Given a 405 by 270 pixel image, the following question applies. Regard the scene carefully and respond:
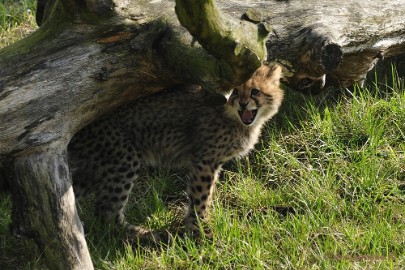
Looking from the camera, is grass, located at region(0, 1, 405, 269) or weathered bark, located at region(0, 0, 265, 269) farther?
grass, located at region(0, 1, 405, 269)

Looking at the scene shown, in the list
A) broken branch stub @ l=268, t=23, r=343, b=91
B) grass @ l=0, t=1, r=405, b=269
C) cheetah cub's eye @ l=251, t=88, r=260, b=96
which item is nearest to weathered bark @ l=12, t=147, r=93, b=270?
grass @ l=0, t=1, r=405, b=269

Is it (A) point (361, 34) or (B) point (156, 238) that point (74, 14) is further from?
(A) point (361, 34)

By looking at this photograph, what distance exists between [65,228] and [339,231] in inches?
67.1

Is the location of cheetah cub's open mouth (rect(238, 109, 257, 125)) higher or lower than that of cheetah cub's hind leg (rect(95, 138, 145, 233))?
higher

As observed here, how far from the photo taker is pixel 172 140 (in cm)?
511

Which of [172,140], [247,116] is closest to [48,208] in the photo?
[172,140]

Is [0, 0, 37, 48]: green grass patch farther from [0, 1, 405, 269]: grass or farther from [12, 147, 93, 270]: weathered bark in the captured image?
[12, 147, 93, 270]: weathered bark

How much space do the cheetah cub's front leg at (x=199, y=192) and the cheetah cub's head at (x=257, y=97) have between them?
417 mm

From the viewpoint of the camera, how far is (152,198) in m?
5.09

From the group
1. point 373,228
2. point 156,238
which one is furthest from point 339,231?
point 156,238

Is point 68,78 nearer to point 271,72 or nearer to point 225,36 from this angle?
point 225,36

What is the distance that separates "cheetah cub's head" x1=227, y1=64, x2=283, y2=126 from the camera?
4.76m

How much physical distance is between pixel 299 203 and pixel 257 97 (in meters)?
0.77

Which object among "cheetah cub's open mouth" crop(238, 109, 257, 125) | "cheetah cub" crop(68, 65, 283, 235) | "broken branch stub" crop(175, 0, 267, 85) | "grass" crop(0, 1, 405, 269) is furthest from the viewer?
"cheetah cub's open mouth" crop(238, 109, 257, 125)
